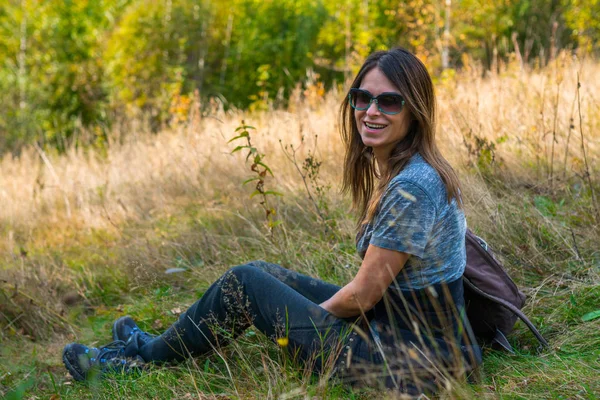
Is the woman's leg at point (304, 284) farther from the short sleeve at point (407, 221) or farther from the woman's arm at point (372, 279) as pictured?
the short sleeve at point (407, 221)

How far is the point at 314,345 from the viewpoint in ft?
8.59

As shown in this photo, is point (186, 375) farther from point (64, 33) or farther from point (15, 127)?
point (64, 33)

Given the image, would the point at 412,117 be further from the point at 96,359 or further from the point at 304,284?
the point at 96,359

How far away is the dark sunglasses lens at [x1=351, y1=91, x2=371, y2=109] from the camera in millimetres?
2762

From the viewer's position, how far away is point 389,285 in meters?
2.54

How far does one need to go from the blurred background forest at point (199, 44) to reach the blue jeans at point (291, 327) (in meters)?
9.84

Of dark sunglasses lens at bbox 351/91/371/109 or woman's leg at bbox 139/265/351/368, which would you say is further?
dark sunglasses lens at bbox 351/91/371/109

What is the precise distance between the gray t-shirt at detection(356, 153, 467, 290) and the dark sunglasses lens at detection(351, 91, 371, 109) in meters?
0.37

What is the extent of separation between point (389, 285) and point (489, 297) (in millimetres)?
449

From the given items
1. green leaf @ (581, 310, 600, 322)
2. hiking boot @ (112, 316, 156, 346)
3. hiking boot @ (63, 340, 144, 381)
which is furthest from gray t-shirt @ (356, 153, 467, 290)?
hiking boot @ (112, 316, 156, 346)

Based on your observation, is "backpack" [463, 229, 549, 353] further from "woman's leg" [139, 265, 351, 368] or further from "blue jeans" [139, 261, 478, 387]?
"woman's leg" [139, 265, 351, 368]

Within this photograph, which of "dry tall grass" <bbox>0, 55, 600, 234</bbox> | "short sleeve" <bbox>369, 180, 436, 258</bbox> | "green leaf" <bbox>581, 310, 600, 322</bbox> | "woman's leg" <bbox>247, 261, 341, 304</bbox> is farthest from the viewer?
"dry tall grass" <bbox>0, 55, 600, 234</bbox>

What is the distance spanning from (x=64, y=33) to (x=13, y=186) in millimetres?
11267

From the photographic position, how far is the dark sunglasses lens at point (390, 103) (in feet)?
8.70
